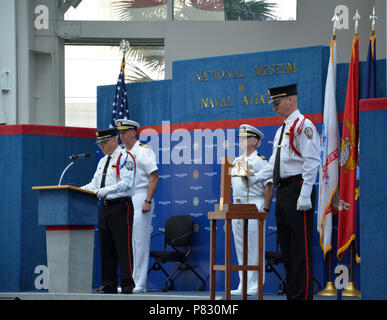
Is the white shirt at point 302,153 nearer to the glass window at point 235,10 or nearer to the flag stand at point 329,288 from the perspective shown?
the flag stand at point 329,288

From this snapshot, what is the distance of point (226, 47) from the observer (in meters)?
14.1

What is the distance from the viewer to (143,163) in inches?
385

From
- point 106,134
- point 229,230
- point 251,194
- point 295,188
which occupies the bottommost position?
point 229,230

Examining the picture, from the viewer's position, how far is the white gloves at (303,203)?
7.10m

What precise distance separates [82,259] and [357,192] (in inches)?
122

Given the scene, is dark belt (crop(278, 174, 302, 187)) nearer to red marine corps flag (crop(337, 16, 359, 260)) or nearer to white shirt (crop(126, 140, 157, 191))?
red marine corps flag (crop(337, 16, 359, 260))

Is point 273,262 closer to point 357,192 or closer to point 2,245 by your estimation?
point 357,192

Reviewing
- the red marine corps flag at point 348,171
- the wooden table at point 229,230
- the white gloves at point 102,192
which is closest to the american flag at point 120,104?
the white gloves at point 102,192

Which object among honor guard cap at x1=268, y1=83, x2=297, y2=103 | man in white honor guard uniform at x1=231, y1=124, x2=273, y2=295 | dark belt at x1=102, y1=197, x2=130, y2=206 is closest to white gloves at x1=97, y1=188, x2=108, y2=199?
dark belt at x1=102, y1=197, x2=130, y2=206

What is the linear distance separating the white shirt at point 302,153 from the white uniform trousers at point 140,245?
9.26ft

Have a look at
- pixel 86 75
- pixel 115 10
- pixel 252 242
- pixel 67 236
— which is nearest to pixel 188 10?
pixel 115 10

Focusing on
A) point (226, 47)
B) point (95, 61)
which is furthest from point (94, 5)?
point (226, 47)

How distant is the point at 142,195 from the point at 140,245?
2.01ft

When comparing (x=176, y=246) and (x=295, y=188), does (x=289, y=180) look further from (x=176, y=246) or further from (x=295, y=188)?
(x=176, y=246)
